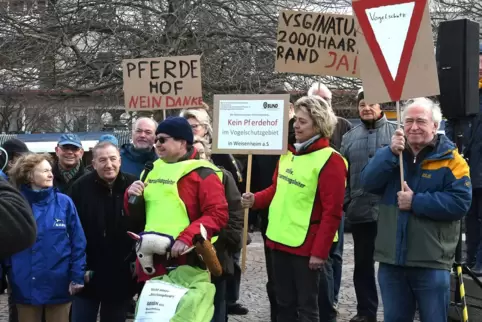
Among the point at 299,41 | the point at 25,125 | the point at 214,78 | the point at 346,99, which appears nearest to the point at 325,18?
the point at 299,41

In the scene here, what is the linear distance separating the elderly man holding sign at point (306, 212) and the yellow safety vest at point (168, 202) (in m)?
0.84

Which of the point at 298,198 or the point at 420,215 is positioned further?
the point at 298,198

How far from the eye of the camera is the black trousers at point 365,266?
6426 millimetres

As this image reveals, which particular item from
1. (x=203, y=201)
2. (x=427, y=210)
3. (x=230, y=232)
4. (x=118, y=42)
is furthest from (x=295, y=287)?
(x=118, y=42)

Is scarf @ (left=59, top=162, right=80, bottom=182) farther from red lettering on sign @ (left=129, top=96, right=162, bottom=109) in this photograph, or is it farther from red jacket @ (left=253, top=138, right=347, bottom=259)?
red jacket @ (left=253, top=138, right=347, bottom=259)

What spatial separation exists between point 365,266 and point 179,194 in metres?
2.38

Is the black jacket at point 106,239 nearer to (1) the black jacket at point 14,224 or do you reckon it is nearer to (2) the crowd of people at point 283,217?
(2) the crowd of people at point 283,217

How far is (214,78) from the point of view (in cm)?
1733

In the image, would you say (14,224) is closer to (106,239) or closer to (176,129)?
(176,129)

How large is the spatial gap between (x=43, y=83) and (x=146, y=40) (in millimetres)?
2701

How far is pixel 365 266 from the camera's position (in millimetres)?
6438

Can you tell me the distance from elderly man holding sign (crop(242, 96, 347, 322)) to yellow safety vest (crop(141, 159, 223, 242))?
2.74 feet

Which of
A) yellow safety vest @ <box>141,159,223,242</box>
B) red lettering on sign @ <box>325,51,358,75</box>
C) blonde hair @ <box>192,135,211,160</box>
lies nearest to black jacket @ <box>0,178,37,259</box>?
yellow safety vest @ <box>141,159,223,242</box>

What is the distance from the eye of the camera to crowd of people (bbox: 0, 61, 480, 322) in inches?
183
